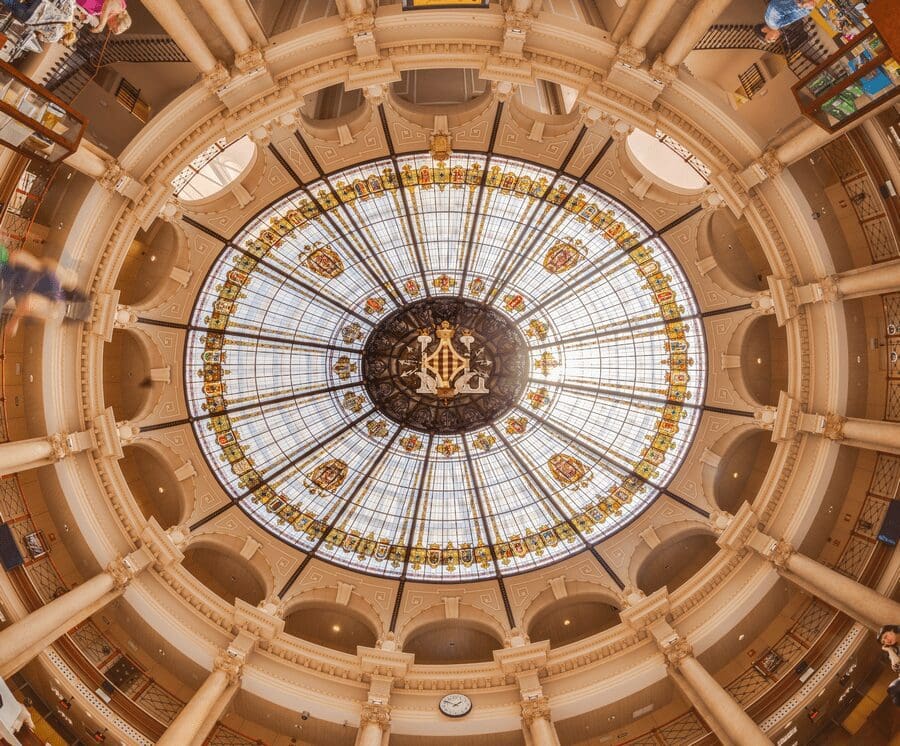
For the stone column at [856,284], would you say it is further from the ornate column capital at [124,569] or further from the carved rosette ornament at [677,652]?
the ornate column capital at [124,569]

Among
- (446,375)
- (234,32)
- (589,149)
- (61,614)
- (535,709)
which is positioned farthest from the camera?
(446,375)

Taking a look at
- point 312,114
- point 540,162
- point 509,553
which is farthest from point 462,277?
point 509,553

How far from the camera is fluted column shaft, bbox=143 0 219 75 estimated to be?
500 inches

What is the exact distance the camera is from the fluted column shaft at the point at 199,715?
49.4 ft

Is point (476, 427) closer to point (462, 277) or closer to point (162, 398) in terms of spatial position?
point (462, 277)

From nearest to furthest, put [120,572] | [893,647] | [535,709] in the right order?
[893,647] → [120,572] → [535,709]

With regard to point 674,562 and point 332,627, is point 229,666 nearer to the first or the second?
point 332,627

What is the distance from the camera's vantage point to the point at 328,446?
2106 cm

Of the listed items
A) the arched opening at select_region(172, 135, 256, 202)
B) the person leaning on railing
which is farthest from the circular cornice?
the person leaning on railing

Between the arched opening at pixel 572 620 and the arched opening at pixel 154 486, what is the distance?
39.9 feet

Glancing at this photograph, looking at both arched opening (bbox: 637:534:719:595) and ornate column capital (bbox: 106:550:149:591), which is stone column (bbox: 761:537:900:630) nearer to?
arched opening (bbox: 637:534:719:595)

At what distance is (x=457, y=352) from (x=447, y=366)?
2.42 ft

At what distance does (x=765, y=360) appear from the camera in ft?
64.7

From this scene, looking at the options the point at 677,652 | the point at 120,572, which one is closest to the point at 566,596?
the point at 677,652
